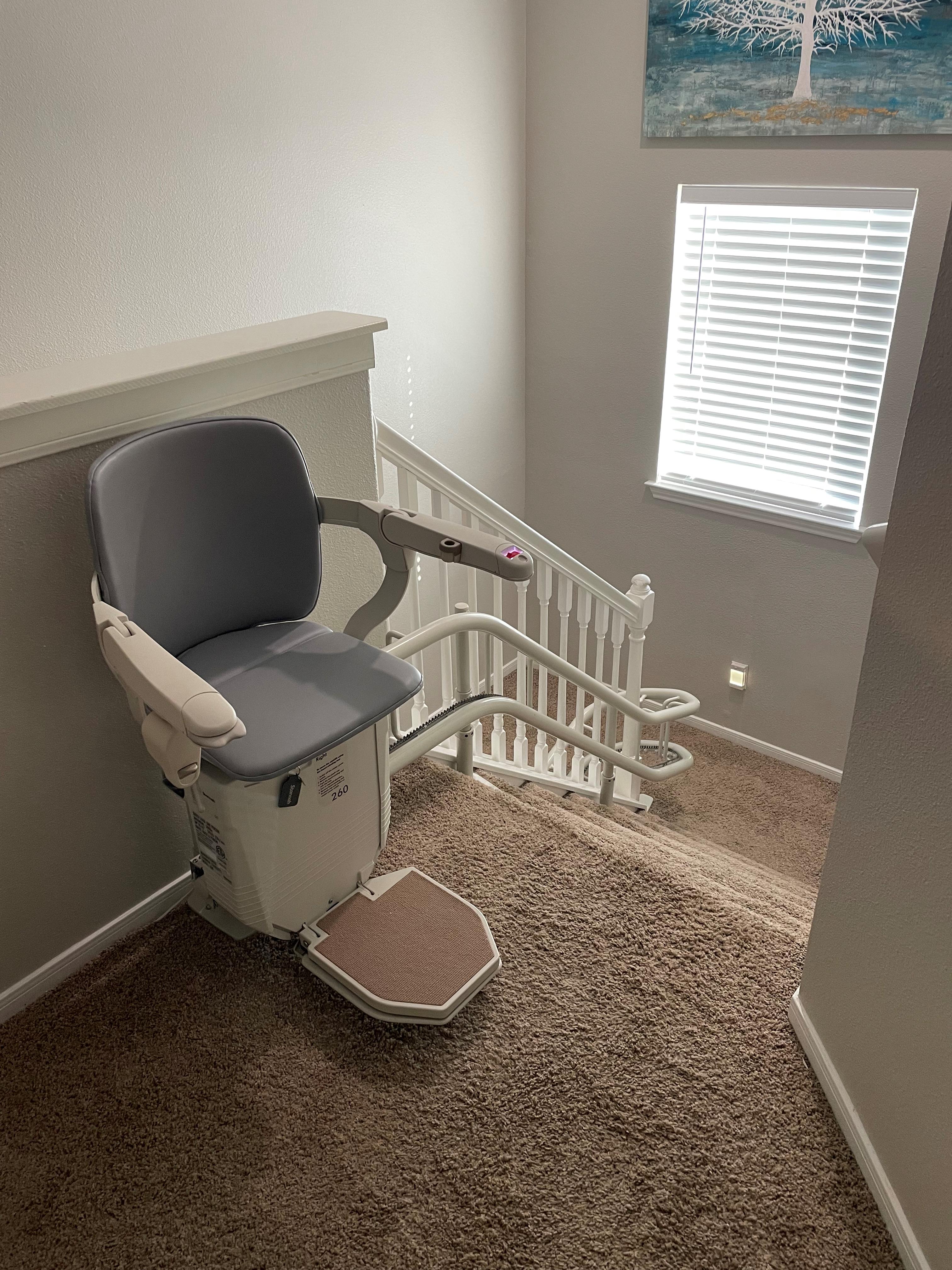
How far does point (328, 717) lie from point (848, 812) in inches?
33.8

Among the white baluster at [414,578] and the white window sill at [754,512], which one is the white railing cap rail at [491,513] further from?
the white window sill at [754,512]

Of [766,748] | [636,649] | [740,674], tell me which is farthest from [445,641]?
[766,748]

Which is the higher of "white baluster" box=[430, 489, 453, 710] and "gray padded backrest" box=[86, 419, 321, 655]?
"gray padded backrest" box=[86, 419, 321, 655]

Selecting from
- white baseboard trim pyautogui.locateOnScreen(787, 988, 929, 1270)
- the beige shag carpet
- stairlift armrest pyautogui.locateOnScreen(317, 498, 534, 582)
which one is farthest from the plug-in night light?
stairlift armrest pyautogui.locateOnScreen(317, 498, 534, 582)

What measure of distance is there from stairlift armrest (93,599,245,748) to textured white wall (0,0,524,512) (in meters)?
1.61

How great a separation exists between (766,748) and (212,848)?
3.50 m

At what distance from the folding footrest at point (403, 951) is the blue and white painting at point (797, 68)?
3.15m

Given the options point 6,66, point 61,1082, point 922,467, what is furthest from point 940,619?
point 6,66

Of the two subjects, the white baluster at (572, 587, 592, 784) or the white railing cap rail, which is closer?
the white railing cap rail

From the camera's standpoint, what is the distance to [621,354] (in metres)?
4.33

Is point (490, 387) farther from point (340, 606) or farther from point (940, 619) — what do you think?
point (940, 619)

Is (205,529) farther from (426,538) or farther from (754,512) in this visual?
(754,512)

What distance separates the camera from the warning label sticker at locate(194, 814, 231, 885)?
1633 mm

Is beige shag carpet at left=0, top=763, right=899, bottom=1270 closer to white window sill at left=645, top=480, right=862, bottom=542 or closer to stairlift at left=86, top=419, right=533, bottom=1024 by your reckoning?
stairlift at left=86, top=419, right=533, bottom=1024
